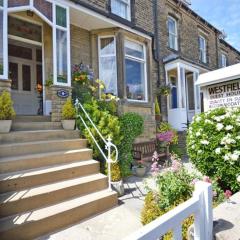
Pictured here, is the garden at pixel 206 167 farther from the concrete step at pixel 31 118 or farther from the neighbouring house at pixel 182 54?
the neighbouring house at pixel 182 54

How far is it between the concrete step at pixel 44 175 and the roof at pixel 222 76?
2748 millimetres

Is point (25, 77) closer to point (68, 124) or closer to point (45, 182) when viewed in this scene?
point (68, 124)

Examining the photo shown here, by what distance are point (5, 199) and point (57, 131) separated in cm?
236

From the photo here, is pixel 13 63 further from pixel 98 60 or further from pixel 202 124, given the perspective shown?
pixel 202 124

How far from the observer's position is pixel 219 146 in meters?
4.25

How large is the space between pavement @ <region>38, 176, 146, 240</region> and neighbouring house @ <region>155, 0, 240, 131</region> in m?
7.69

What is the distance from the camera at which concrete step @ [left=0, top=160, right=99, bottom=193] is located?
4219mm

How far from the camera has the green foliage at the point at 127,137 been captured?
6.66m

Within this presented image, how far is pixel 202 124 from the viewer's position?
15.0 feet

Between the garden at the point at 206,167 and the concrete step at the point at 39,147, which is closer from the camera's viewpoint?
the garden at the point at 206,167

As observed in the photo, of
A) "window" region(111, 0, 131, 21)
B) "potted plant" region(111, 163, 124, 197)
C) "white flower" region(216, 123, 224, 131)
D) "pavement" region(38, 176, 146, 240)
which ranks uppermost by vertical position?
"window" region(111, 0, 131, 21)

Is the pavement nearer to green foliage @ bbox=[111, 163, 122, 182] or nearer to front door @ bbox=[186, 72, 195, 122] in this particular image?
green foliage @ bbox=[111, 163, 122, 182]

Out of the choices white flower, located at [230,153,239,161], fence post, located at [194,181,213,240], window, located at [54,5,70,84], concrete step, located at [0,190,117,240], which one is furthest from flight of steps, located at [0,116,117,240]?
fence post, located at [194,181,213,240]

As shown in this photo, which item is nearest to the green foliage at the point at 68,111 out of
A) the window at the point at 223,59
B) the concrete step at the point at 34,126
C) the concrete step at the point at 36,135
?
the concrete step at the point at 34,126
